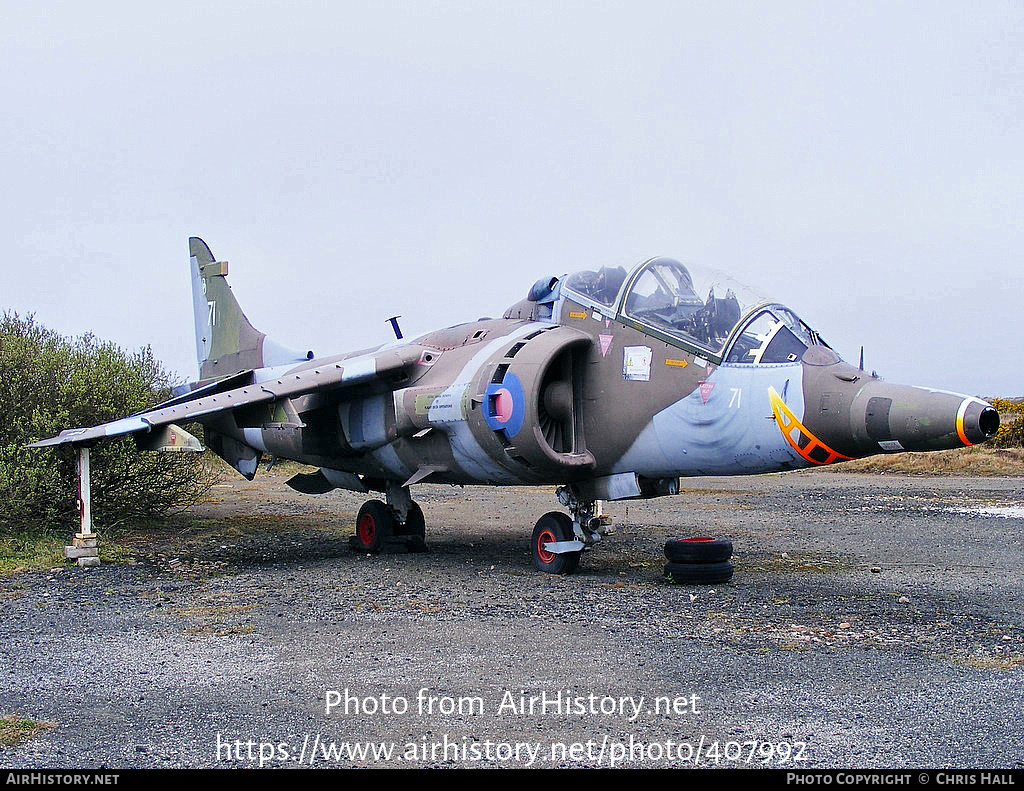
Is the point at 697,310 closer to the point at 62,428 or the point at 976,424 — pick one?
the point at 976,424

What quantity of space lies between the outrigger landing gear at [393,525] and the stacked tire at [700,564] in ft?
14.1

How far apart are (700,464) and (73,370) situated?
9.68 m

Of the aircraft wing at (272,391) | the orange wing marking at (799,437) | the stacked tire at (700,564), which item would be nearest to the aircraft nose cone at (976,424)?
the orange wing marking at (799,437)

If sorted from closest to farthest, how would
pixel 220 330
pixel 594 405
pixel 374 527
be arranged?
pixel 594 405, pixel 374 527, pixel 220 330

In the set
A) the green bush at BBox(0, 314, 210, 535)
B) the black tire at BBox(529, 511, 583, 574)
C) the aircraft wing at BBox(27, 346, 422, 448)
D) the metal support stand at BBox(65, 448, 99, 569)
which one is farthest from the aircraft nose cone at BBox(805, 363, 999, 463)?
the green bush at BBox(0, 314, 210, 535)

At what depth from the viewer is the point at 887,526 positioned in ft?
48.5

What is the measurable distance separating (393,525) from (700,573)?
484 centimetres

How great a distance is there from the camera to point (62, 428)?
13.1m

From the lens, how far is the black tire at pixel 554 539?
9.88m

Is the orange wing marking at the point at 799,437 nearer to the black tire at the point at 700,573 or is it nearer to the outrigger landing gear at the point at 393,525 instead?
the black tire at the point at 700,573

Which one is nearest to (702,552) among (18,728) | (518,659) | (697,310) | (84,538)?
(697,310)

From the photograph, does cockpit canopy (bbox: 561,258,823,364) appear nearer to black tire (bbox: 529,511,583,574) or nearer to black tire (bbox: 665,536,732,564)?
black tire (bbox: 665,536,732,564)
